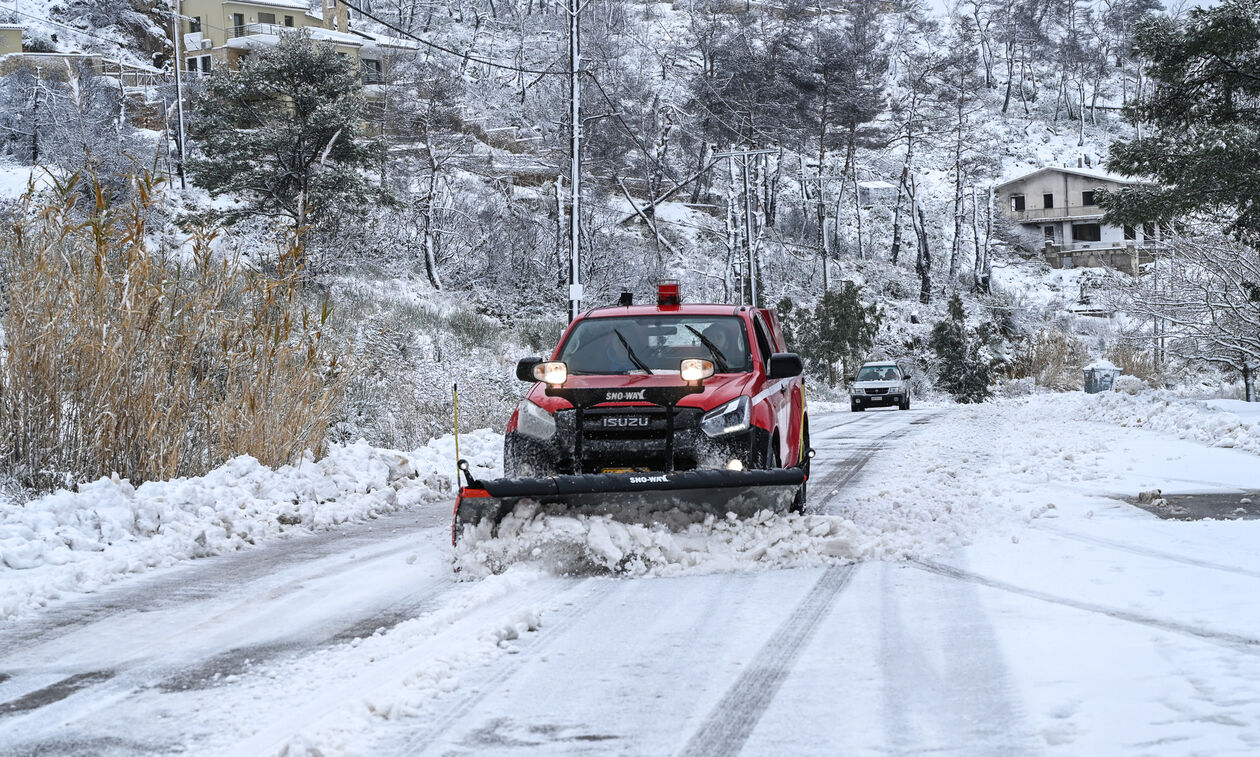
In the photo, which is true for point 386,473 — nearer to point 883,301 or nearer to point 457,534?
point 457,534

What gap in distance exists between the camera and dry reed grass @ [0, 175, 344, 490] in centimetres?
874

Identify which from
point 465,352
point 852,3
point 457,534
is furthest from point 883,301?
point 457,534

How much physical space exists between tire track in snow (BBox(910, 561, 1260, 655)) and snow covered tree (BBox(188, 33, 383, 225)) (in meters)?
34.3

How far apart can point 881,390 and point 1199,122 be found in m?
13.1

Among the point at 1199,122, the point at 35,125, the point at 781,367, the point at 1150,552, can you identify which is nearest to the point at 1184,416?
the point at 1199,122

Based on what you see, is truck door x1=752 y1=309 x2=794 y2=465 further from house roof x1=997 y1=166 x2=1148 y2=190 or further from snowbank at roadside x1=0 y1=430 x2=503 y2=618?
house roof x1=997 y1=166 x2=1148 y2=190

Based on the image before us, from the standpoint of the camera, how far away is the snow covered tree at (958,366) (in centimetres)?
4150

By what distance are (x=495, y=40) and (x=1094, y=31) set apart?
175ft

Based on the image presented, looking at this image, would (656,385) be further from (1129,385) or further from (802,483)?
(1129,385)

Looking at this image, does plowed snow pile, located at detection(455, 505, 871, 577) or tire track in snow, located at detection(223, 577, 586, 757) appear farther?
plowed snow pile, located at detection(455, 505, 871, 577)

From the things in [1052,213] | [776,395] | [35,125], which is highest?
[35,125]

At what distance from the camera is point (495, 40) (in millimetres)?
96750

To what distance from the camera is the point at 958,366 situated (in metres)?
42.0

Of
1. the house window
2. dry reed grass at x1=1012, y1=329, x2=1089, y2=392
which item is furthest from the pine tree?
the house window
